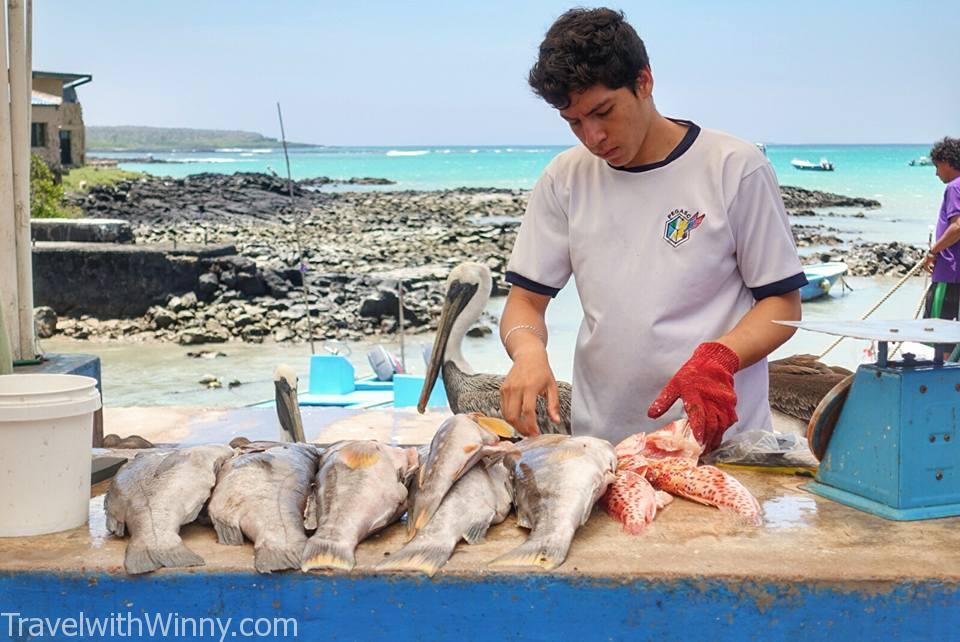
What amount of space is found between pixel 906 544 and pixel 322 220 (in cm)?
4126

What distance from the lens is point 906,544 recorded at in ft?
7.59

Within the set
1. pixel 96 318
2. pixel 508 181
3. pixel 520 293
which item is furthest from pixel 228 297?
pixel 508 181

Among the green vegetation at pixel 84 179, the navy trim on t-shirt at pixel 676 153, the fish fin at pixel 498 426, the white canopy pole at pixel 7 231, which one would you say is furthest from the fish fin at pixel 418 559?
the green vegetation at pixel 84 179

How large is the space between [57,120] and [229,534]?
50.2 m

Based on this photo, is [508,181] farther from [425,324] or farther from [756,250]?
[756,250]

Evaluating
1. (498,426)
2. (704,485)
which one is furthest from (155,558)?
(704,485)

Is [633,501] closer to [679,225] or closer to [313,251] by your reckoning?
[679,225]

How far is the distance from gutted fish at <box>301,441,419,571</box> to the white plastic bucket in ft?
1.82

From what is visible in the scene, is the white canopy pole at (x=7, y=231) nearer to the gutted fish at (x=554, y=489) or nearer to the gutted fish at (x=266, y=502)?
the gutted fish at (x=266, y=502)

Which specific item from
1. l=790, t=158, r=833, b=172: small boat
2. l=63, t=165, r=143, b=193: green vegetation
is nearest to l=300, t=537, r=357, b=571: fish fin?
l=63, t=165, r=143, b=193: green vegetation

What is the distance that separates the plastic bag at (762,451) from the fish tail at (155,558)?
1.45m

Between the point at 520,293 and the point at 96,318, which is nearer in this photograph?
the point at 520,293

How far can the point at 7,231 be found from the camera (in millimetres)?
5285

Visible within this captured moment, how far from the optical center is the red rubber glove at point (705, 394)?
8.82 ft
